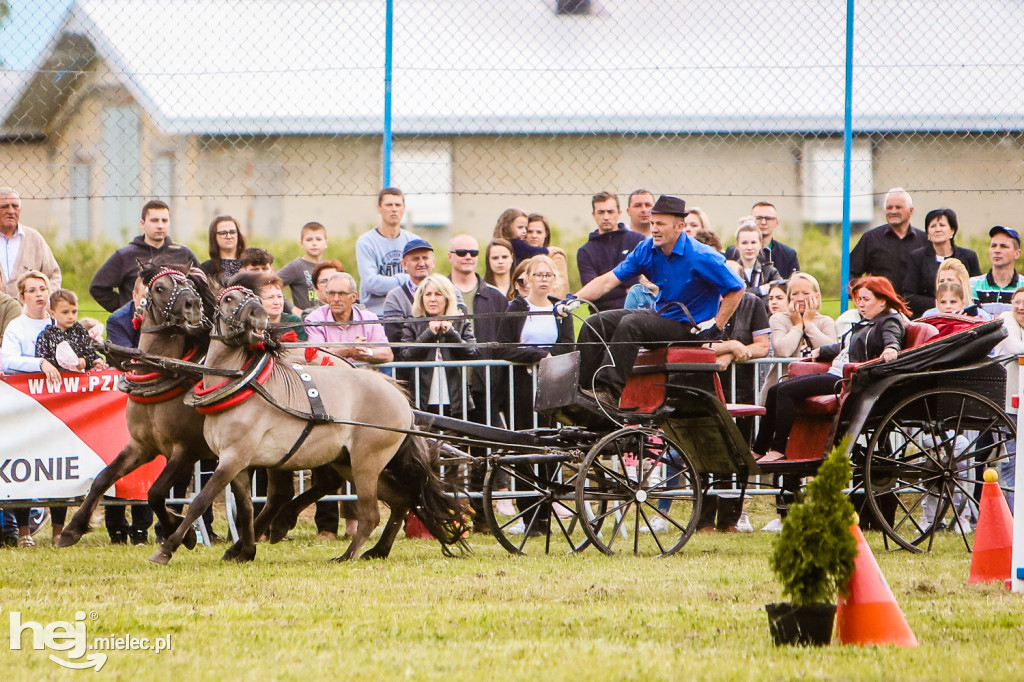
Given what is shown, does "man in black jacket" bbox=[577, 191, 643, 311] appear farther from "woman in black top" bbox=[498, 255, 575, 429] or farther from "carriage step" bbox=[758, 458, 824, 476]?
"carriage step" bbox=[758, 458, 824, 476]

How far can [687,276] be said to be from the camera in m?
8.88

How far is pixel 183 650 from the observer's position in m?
5.40

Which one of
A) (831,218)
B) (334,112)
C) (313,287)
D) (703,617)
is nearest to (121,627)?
(703,617)

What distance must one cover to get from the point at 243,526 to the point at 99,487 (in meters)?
1.00

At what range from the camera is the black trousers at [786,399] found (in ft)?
30.0

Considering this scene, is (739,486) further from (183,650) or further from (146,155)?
(146,155)

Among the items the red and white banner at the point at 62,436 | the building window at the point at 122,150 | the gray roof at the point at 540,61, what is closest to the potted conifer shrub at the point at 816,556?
the red and white banner at the point at 62,436

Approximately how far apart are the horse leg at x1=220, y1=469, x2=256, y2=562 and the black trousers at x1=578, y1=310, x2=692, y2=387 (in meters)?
2.19

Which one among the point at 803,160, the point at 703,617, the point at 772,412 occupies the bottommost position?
the point at 703,617

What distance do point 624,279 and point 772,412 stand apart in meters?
1.35

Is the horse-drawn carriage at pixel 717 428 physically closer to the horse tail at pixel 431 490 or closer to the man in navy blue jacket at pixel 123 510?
the horse tail at pixel 431 490

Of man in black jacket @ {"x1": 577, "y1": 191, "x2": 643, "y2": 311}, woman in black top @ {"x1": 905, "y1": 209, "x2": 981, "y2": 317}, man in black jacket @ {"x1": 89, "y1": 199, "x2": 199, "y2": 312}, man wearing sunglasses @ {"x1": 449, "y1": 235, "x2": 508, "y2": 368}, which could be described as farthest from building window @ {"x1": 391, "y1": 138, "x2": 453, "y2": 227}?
woman in black top @ {"x1": 905, "y1": 209, "x2": 981, "y2": 317}

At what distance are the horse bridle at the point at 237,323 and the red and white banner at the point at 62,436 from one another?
186cm

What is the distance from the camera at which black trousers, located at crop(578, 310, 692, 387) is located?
8.70m
